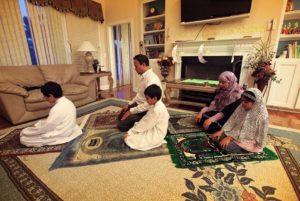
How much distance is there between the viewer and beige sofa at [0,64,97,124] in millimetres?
2221

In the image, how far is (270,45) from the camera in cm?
266

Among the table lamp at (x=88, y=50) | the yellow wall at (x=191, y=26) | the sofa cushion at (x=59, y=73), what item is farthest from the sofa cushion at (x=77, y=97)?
the yellow wall at (x=191, y=26)

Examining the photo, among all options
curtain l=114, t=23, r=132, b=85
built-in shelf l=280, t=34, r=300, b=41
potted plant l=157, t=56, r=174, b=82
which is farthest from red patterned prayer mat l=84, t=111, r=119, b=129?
built-in shelf l=280, t=34, r=300, b=41

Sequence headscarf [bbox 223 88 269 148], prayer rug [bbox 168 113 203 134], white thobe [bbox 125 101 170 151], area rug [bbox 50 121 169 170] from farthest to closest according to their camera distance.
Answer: prayer rug [bbox 168 113 203 134]
white thobe [bbox 125 101 170 151]
area rug [bbox 50 121 169 170]
headscarf [bbox 223 88 269 148]

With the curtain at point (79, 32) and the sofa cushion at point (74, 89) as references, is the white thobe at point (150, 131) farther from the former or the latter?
Result: the curtain at point (79, 32)

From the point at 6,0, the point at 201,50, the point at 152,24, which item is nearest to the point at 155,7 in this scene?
the point at 152,24

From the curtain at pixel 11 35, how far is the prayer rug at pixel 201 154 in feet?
11.7

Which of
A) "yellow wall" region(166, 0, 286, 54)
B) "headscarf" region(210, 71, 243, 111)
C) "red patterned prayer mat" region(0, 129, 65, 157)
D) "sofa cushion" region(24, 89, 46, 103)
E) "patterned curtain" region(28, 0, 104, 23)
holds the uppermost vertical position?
"patterned curtain" region(28, 0, 104, 23)

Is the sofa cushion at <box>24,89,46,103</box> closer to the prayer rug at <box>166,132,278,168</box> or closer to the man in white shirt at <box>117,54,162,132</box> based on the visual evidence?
the man in white shirt at <box>117,54,162,132</box>

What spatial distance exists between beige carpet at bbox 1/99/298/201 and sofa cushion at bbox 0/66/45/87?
75.2 inches

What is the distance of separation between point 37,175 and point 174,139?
4.74 feet

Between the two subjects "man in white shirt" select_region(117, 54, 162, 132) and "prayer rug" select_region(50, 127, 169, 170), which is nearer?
"prayer rug" select_region(50, 127, 169, 170)

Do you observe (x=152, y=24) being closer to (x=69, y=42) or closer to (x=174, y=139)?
(x=69, y=42)

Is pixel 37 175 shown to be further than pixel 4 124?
No
